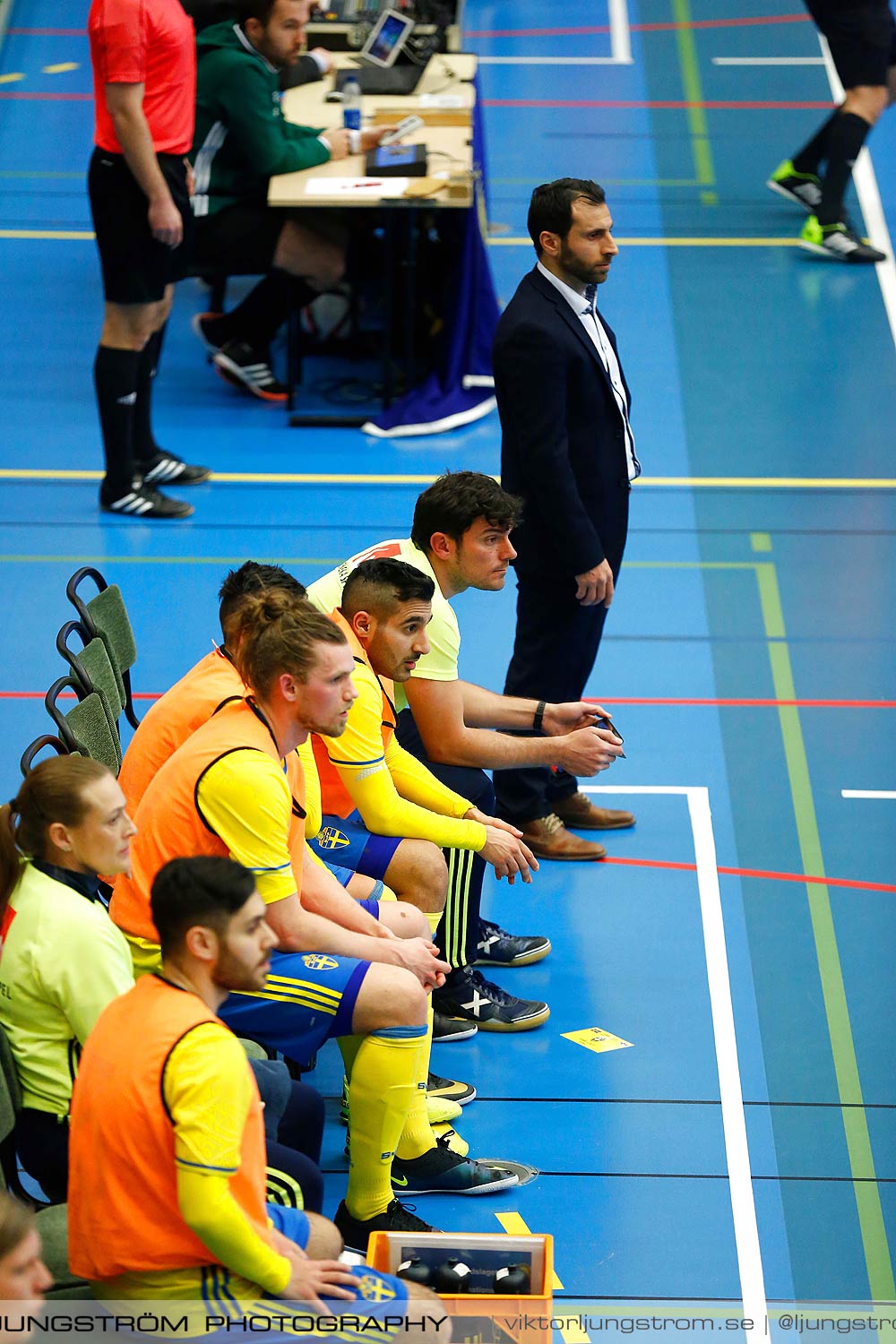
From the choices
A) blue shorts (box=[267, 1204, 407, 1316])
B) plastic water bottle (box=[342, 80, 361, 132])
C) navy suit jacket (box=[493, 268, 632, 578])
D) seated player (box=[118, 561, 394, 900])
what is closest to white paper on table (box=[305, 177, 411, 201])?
plastic water bottle (box=[342, 80, 361, 132])

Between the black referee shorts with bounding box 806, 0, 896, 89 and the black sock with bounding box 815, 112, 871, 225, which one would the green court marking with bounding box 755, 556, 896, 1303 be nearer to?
the black sock with bounding box 815, 112, 871, 225

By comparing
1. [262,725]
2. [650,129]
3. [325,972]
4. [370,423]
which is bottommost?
[325,972]

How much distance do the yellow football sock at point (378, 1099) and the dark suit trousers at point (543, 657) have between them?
1.84 metres

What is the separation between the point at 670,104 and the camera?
1235 centimetres

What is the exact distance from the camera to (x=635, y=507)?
8164 millimetres

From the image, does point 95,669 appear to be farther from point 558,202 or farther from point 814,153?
point 814,153

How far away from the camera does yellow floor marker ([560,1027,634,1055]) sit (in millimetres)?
4930

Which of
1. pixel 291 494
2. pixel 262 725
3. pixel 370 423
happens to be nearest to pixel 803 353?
pixel 370 423

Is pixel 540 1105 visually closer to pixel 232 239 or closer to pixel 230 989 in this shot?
pixel 230 989

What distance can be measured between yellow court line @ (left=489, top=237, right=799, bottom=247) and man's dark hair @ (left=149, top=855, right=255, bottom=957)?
803 cm

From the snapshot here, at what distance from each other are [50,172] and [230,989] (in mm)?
9448

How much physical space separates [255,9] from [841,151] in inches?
149

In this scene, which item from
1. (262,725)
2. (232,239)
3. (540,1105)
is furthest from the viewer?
(232,239)

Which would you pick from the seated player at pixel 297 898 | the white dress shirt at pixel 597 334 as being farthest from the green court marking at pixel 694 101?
the seated player at pixel 297 898
